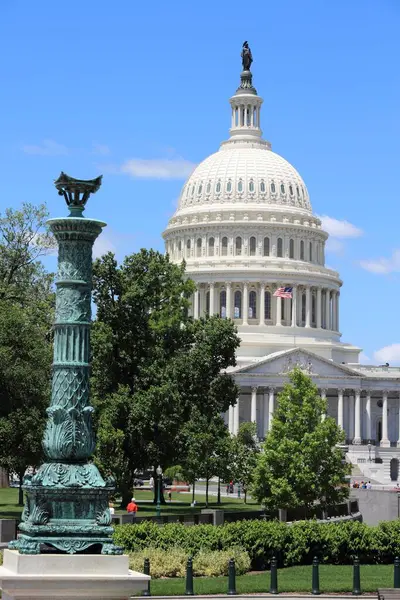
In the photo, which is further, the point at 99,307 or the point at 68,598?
the point at 99,307

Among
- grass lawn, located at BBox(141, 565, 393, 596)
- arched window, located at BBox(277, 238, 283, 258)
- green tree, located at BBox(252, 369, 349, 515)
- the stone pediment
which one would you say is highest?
arched window, located at BBox(277, 238, 283, 258)

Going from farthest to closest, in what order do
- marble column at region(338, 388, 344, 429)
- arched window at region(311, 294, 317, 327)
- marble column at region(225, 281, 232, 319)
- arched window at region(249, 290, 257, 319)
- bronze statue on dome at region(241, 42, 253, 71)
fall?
bronze statue on dome at region(241, 42, 253, 71) < arched window at region(311, 294, 317, 327) < arched window at region(249, 290, 257, 319) < marble column at region(225, 281, 232, 319) < marble column at region(338, 388, 344, 429)

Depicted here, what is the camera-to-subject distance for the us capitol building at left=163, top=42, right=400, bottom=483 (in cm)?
14675

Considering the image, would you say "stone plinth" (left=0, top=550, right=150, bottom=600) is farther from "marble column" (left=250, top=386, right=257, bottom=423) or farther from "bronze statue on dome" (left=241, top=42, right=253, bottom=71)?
"bronze statue on dome" (left=241, top=42, right=253, bottom=71)

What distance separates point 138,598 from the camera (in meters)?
31.7

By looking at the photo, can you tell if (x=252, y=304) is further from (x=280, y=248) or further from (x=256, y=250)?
(x=280, y=248)

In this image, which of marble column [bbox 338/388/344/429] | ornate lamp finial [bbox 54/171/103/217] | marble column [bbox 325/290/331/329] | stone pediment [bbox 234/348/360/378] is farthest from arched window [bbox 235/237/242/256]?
ornate lamp finial [bbox 54/171/103/217]

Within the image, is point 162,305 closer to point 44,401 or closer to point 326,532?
point 44,401

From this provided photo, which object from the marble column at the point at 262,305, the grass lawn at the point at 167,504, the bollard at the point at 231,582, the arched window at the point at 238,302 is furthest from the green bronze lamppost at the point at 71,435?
the arched window at the point at 238,302

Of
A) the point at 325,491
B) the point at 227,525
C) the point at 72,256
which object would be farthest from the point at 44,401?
the point at 72,256

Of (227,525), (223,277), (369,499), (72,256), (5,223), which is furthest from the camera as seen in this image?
(223,277)

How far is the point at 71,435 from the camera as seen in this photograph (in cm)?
2616

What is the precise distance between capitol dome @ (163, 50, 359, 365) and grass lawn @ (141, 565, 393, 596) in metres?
111

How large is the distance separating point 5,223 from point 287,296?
6588 centimetres
